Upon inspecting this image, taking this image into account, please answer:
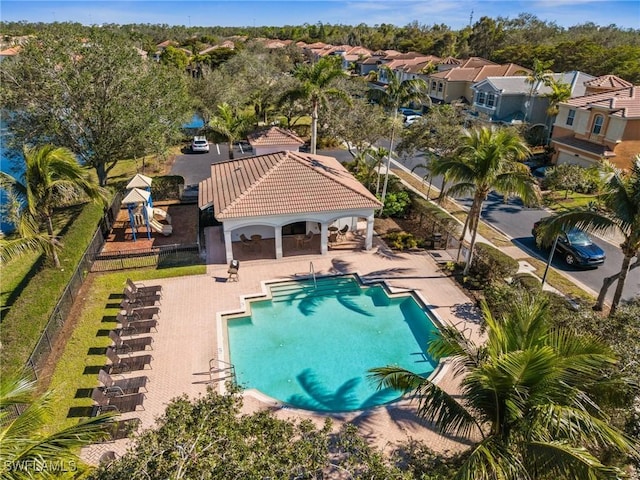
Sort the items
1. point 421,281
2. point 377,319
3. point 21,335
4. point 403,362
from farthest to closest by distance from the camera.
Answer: point 421,281 < point 377,319 < point 403,362 < point 21,335

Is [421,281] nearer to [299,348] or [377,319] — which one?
[377,319]

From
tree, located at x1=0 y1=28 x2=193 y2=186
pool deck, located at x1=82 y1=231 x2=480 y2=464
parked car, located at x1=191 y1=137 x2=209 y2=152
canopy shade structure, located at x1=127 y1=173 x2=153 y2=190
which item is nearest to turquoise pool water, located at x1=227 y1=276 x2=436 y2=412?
pool deck, located at x1=82 y1=231 x2=480 y2=464

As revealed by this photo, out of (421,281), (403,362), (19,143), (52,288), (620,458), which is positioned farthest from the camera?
(19,143)

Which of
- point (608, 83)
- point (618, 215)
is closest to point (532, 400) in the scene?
point (618, 215)

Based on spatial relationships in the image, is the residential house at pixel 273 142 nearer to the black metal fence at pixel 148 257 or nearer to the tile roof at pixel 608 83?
the black metal fence at pixel 148 257

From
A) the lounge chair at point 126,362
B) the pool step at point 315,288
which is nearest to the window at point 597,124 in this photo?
the pool step at point 315,288

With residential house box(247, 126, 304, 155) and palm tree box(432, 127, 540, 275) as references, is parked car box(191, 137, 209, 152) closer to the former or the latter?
residential house box(247, 126, 304, 155)

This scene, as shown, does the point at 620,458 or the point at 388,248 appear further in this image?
the point at 388,248

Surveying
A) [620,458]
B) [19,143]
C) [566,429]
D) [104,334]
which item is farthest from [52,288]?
[620,458]
